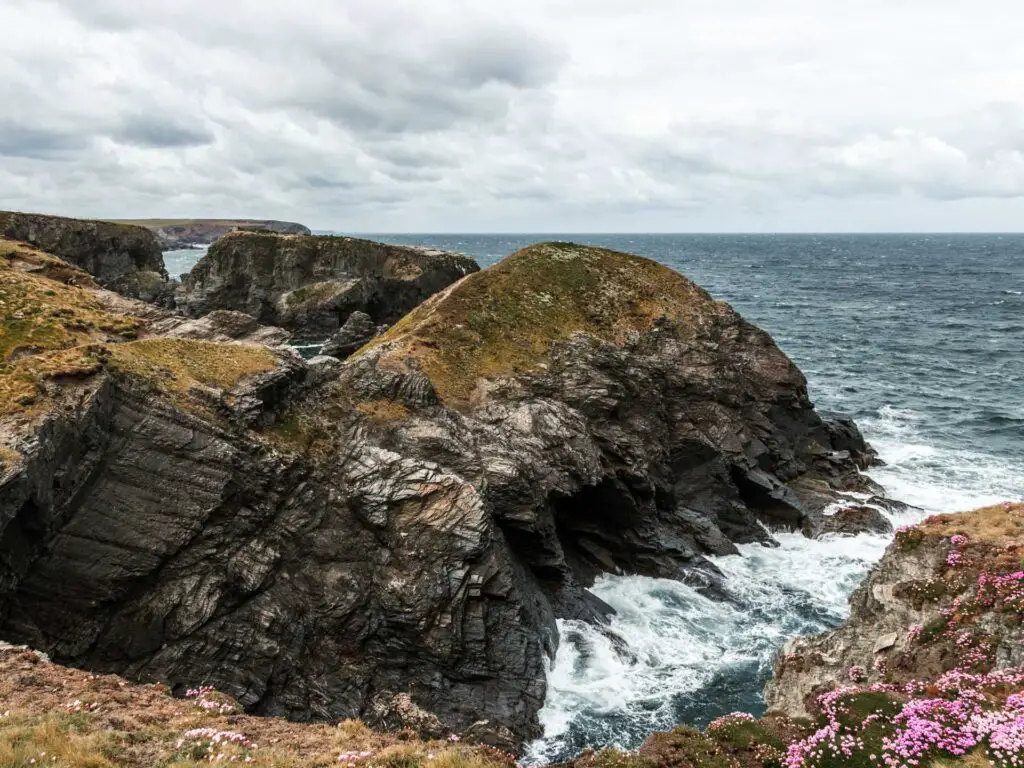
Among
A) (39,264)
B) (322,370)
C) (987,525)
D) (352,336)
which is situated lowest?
(987,525)

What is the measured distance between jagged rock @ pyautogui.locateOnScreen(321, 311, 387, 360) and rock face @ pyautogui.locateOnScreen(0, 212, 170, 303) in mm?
46741

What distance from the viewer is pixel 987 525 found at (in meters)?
25.4

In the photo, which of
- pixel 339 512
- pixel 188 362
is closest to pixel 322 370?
pixel 188 362

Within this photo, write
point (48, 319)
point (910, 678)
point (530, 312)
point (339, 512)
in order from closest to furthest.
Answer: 1. point (910, 678)
2. point (339, 512)
3. point (48, 319)
4. point (530, 312)

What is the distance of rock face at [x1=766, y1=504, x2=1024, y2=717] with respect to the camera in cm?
2022

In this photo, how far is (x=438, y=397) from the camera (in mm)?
36938

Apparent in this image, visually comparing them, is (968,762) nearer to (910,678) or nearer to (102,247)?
(910,678)

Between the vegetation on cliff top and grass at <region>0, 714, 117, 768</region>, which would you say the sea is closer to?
grass at <region>0, 714, 117, 768</region>

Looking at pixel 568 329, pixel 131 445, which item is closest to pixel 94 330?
pixel 131 445

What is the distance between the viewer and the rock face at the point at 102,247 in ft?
331

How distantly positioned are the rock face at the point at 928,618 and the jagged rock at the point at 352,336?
2386 inches

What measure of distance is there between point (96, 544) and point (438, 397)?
1789 cm

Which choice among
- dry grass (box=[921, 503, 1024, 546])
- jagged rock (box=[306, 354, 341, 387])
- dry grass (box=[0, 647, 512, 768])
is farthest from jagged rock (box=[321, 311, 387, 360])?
dry grass (box=[921, 503, 1024, 546])

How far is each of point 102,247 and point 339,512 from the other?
4276 inches
